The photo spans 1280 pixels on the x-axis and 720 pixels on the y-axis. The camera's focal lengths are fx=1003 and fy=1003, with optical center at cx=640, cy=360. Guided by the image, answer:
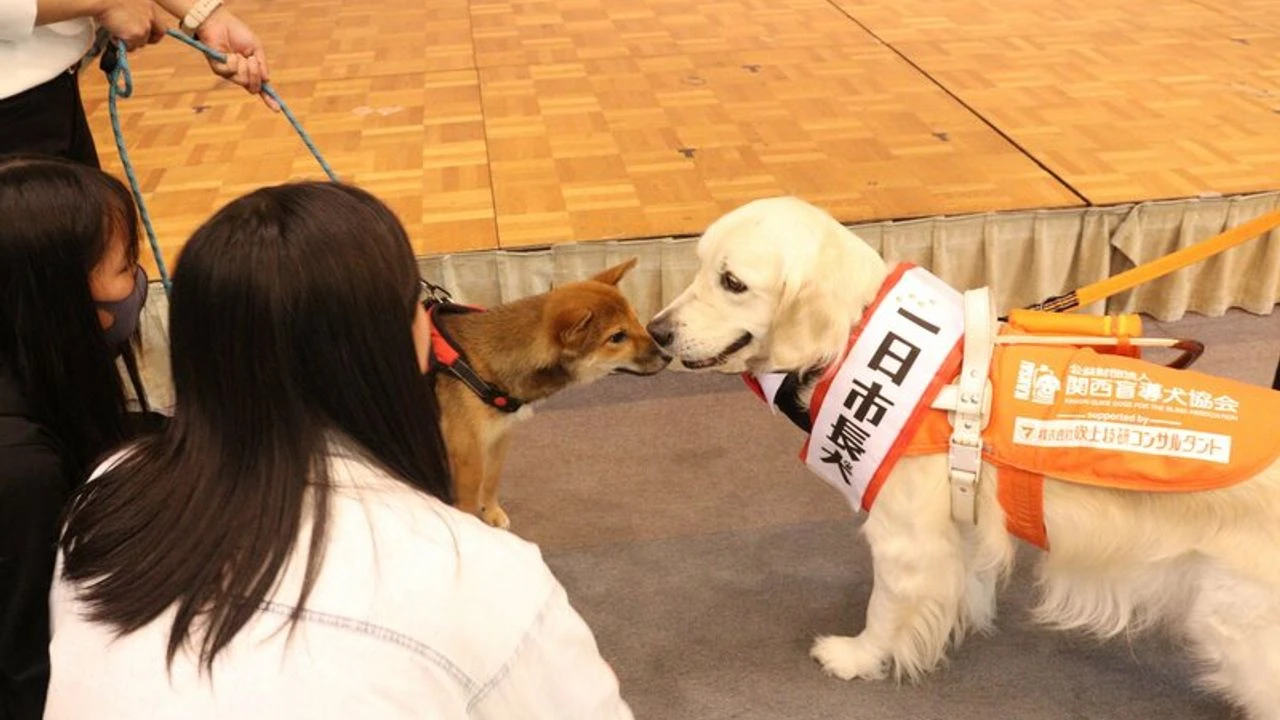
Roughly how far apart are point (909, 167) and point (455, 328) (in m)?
1.75

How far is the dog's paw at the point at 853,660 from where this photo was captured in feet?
6.57

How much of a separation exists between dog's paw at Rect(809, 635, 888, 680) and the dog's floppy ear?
2.13ft

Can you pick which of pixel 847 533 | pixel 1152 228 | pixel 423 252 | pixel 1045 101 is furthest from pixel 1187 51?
pixel 423 252

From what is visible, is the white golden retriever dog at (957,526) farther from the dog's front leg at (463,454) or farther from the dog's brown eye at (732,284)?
the dog's front leg at (463,454)

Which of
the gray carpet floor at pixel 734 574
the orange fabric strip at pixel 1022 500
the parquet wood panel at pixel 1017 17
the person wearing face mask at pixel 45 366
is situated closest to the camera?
the person wearing face mask at pixel 45 366

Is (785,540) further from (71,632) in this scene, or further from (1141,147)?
(1141,147)

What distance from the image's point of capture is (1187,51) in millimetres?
4266

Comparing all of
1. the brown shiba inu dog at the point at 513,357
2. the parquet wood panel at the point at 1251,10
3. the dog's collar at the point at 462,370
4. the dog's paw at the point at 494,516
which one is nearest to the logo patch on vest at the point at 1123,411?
the brown shiba inu dog at the point at 513,357

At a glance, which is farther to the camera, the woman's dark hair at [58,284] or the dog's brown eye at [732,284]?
the dog's brown eye at [732,284]

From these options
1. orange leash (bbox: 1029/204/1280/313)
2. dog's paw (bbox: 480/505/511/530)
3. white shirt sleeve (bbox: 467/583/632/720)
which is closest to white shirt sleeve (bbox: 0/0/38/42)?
dog's paw (bbox: 480/505/511/530)

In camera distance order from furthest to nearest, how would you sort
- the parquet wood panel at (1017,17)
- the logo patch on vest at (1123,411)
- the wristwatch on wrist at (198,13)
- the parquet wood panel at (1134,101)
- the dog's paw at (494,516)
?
1. the parquet wood panel at (1017,17)
2. the parquet wood panel at (1134,101)
3. the dog's paw at (494,516)
4. the wristwatch on wrist at (198,13)
5. the logo patch on vest at (1123,411)

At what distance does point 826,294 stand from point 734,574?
89 cm

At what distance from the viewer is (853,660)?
201 centimetres

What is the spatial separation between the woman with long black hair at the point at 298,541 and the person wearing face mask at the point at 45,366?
0.91ft
